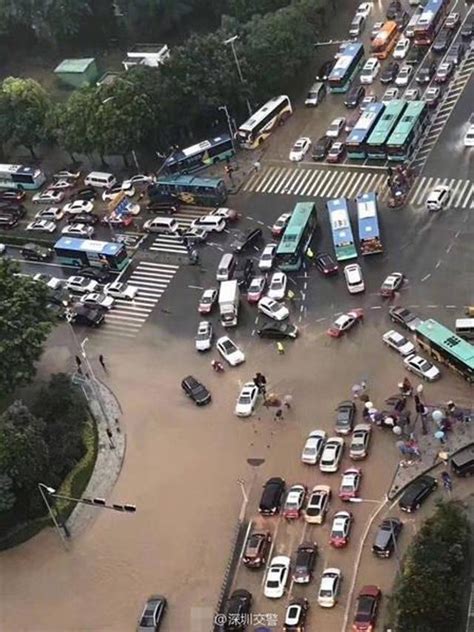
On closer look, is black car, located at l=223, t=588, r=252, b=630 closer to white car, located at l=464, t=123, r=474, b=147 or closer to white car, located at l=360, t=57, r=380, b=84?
white car, located at l=464, t=123, r=474, b=147

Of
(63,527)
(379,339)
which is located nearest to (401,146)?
(379,339)

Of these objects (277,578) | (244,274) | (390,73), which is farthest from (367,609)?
(390,73)

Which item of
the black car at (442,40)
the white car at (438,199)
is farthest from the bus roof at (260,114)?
the white car at (438,199)

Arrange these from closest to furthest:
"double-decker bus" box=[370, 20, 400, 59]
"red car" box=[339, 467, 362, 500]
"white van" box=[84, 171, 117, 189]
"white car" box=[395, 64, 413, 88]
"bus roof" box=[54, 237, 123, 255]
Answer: "red car" box=[339, 467, 362, 500]
"bus roof" box=[54, 237, 123, 255]
"white van" box=[84, 171, 117, 189]
"white car" box=[395, 64, 413, 88]
"double-decker bus" box=[370, 20, 400, 59]

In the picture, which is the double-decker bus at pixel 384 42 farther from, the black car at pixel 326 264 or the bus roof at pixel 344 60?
the black car at pixel 326 264

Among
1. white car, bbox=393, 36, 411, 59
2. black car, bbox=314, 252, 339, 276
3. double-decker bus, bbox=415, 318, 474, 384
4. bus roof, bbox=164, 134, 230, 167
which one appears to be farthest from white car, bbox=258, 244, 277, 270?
white car, bbox=393, 36, 411, 59
